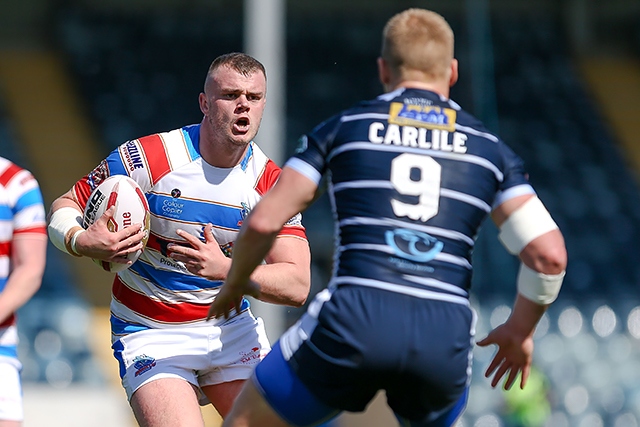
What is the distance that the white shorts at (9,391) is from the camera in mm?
3963

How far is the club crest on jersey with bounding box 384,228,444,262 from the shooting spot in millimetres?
3217

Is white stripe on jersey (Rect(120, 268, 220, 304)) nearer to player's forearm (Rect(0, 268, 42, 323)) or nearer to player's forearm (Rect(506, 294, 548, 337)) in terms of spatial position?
player's forearm (Rect(0, 268, 42, 323))

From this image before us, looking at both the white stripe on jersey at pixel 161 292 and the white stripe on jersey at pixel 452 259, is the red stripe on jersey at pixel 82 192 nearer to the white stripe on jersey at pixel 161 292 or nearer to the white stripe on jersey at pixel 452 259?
the white stripe on jersey at pixel 161 292

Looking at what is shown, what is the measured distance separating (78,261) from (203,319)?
8534mm

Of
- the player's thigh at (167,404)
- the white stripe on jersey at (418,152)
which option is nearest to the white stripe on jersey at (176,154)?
the player's thigh at (167,404)

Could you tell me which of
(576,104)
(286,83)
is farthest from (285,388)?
(576,104)

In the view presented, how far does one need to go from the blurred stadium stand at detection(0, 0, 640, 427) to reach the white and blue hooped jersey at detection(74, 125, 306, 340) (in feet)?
21.6

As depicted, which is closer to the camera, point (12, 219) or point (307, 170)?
point (307, 170)

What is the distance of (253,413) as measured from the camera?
3322mm

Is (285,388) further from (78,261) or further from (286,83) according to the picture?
(286,83)

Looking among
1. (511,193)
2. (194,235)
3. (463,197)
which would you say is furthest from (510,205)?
(194,235)

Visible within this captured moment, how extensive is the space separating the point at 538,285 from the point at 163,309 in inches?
74.8

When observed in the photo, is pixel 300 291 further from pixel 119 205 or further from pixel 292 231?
pixel 119 205

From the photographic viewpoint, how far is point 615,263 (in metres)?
13.6
